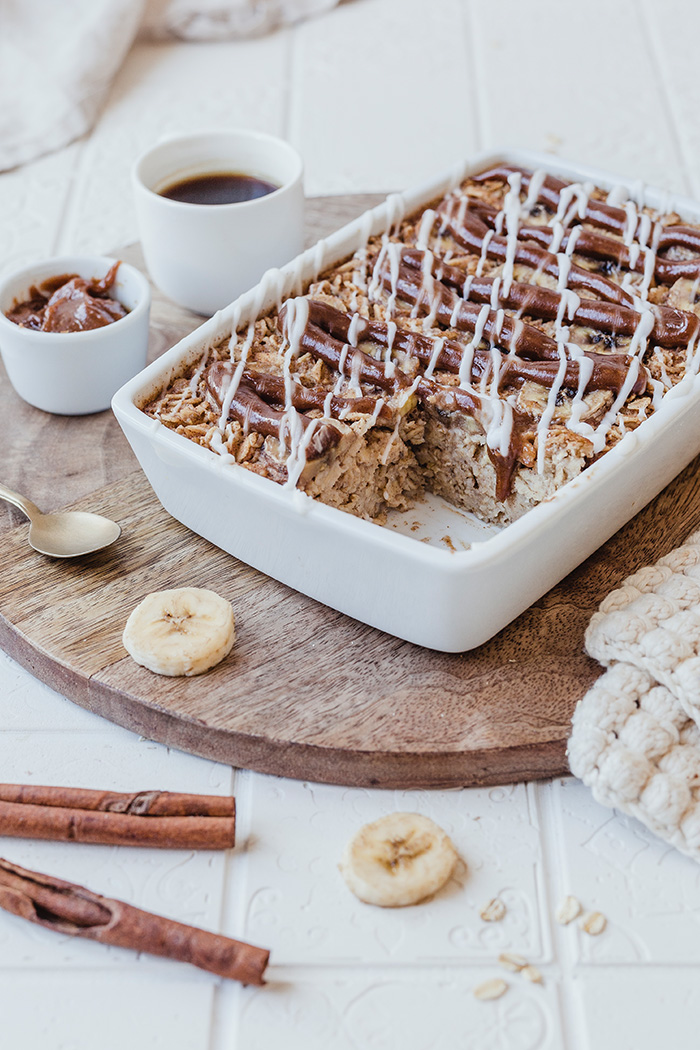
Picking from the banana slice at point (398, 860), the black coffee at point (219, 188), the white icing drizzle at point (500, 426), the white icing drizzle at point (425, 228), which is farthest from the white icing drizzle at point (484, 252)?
the banana slice at point (398, 860)

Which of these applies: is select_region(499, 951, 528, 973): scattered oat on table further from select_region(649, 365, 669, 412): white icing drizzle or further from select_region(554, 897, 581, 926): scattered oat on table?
select_region(649, 365, 669, 412): white icing drizzle

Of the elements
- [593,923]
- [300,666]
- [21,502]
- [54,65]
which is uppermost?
[54,65]

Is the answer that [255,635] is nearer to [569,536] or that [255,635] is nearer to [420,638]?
[420,638]

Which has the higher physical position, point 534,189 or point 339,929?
point 534,189

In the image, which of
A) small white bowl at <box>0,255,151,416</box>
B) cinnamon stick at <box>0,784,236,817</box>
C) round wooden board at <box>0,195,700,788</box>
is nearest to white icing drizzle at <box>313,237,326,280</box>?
small white bowl at <box>0,255,151,416</box>

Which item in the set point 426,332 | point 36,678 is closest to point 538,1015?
point 36,678

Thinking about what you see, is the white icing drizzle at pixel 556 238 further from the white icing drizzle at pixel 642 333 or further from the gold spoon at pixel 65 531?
the gold spoon at pixel 65 531

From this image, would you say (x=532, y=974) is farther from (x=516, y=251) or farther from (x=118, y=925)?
(x=516, y=251)

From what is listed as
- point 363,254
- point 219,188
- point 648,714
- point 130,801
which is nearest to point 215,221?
point 219,188

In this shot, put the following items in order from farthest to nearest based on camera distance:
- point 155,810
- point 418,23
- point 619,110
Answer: point 418,23, point 619,110, point 155,810
